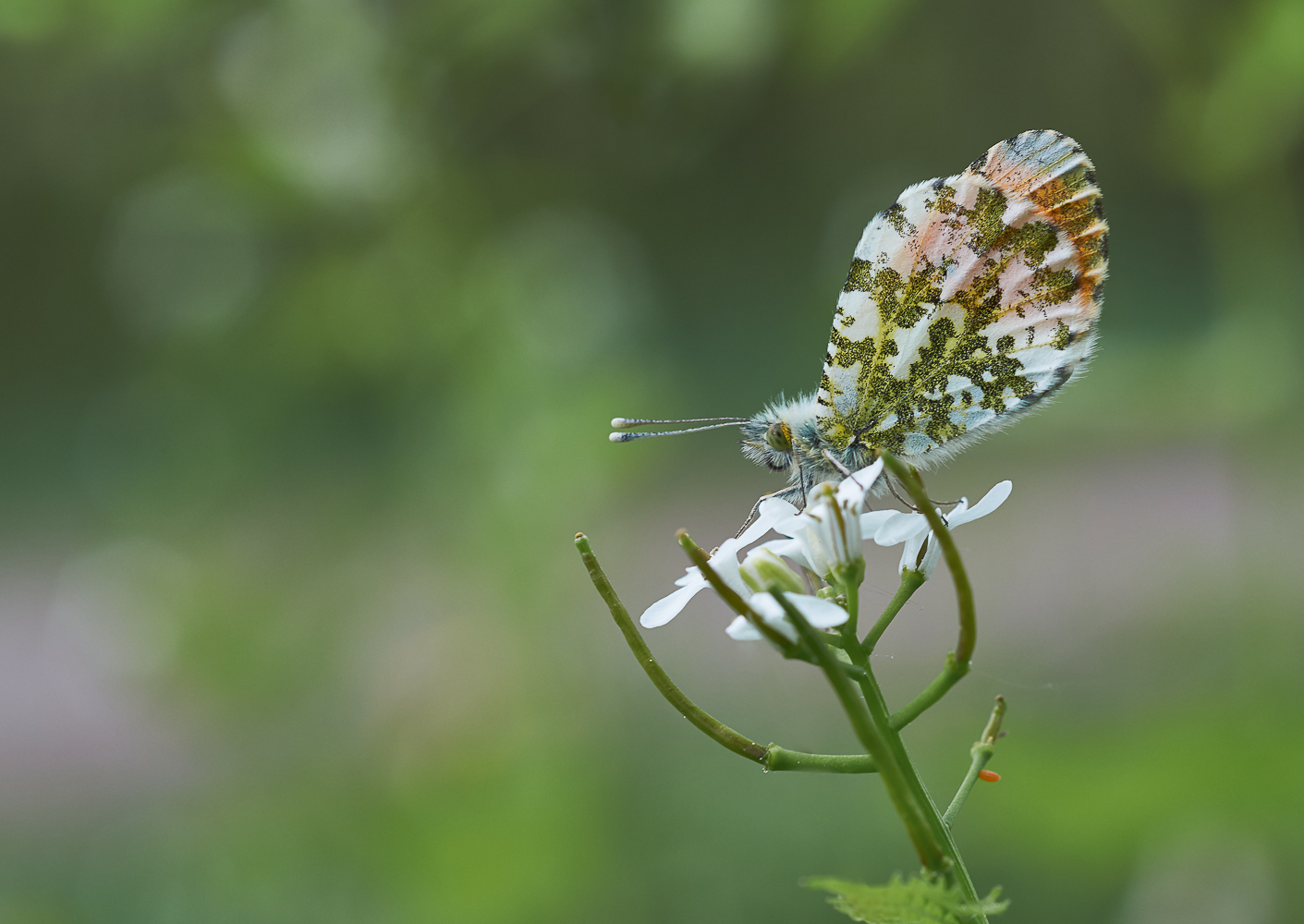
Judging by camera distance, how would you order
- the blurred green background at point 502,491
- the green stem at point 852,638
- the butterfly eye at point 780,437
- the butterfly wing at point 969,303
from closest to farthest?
the green stem at point 852,638, the butterfly wing at point 969,303, the butterfly eye at point 780,437, the blurred green background at point 502,491

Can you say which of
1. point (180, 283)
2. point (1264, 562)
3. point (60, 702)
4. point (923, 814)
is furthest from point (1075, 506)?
point (60, 702)

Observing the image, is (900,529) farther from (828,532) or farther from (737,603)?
(737,603)

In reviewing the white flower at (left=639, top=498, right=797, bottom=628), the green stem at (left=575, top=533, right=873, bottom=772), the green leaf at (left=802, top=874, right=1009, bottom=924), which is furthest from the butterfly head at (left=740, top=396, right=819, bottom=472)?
the green leaf at (left=802, top=874, right=1009, bottom=924)

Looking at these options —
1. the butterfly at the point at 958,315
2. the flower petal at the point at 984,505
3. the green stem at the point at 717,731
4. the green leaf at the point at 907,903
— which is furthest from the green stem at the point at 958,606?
the butterfly at the point at 958,315

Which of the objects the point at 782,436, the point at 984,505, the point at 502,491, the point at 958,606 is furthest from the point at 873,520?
the point at 502,491

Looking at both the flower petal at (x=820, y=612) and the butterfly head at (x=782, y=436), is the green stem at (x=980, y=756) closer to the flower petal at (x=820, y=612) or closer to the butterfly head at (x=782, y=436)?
the flower petal at (x=820, y=612)

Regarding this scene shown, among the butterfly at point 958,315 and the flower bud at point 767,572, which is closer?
the flower bud at point 767,572
